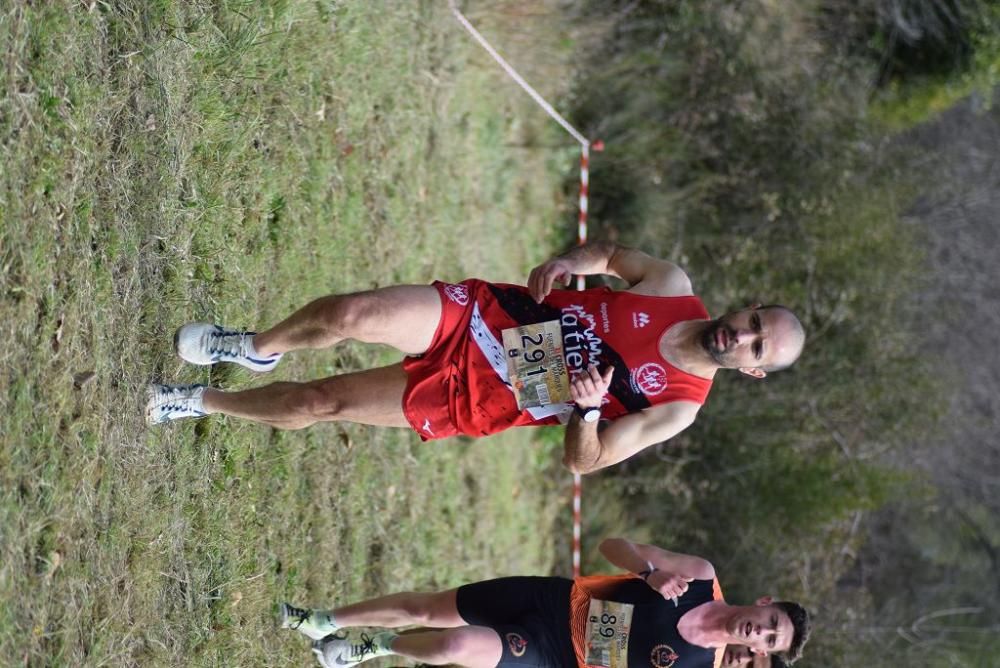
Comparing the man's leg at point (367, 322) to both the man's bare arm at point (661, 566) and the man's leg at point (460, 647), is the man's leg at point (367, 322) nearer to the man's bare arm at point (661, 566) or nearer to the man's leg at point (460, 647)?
the man's leg at point (460, 647)

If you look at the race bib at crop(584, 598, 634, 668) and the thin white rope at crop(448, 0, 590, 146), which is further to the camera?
the thin white rope at crop(448, 0, 590, 146)

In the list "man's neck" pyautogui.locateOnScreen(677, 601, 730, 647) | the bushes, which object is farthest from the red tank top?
the bushes

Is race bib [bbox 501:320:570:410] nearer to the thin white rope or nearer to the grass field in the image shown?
the grass field

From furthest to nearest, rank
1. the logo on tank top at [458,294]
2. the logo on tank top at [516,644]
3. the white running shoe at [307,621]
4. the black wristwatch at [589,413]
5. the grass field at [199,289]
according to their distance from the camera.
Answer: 1. the white running shoe at [307,621]
2. the logo on tank top at [516,644]
3. the logo on tank top at [458,294]
4. the black wristwatch at [589,413]
5. the grass field at [199,289]

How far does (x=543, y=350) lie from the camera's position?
14.1ft

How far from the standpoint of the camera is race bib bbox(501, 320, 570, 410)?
4.29 m

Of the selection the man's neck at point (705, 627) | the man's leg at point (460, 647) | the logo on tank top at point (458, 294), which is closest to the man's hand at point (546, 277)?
the logo on tank top at point (458, 294)

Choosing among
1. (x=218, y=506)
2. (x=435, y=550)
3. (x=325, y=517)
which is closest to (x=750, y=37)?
(x=435, y=550)

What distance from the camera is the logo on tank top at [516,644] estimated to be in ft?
16.1

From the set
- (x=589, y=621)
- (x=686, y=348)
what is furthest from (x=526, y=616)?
(x=686, y=348)

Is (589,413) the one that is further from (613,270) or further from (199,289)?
(199,289)

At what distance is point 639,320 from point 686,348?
224mm

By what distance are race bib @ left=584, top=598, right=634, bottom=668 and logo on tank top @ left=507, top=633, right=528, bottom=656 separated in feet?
0.99

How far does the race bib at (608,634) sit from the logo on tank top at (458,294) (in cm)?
170
